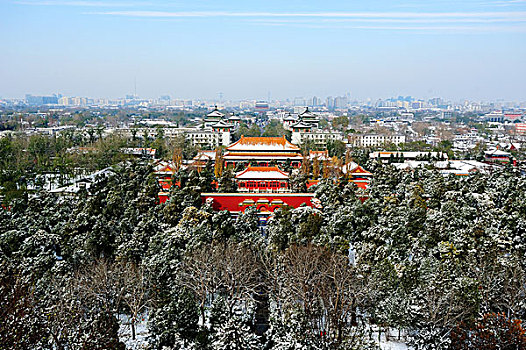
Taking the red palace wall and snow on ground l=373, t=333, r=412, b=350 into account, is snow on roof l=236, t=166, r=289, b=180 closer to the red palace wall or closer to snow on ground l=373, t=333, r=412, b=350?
the red palace wall

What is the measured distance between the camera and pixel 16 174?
20.8 m

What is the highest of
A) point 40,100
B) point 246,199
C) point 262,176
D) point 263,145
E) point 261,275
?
point 40,100

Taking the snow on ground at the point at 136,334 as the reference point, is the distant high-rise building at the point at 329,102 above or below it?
above

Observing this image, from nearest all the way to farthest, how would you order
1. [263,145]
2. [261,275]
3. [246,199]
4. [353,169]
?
[261,275] < [246,199] < [353,169] < [263,145]

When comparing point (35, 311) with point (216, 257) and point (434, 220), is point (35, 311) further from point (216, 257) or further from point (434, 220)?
point (434, 220)

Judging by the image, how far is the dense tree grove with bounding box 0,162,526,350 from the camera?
346 inches

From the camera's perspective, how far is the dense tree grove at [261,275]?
346 inches

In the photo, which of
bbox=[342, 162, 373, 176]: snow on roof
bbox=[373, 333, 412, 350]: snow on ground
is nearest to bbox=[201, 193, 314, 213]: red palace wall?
bbox=[342, 162, 373, 176]: snow on roof

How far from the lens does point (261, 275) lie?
1175cm

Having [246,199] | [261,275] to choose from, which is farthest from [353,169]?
[261,275]

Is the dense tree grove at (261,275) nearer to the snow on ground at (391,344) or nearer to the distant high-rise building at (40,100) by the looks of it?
the snow on ground at (391,344)

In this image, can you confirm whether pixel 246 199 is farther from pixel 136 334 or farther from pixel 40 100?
pixel 40 100

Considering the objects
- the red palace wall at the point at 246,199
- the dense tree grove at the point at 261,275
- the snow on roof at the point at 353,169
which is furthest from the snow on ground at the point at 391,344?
the snow on roof at the point at 353,169

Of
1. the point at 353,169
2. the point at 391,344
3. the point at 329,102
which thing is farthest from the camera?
the point at 329,102
